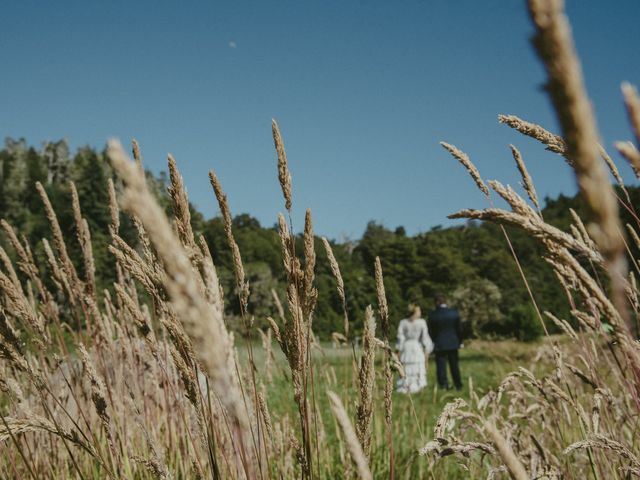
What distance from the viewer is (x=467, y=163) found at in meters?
1.71

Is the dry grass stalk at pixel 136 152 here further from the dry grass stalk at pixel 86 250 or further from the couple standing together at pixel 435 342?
the couple standing together at pixel 435 342

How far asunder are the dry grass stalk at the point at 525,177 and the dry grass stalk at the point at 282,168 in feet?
3.27

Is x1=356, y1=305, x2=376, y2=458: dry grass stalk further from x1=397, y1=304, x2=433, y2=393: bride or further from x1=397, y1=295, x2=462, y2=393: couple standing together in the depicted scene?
x1=397, y1=304, x2=433, y2=393: bride

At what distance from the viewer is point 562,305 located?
1447 inches

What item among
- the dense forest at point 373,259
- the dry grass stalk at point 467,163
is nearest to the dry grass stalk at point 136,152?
the dry grass stalk at point 467,163

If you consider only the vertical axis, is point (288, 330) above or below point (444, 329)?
above

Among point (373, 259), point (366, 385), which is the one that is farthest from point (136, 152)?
point (373, 259)

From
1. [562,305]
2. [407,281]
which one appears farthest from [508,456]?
[407,281]

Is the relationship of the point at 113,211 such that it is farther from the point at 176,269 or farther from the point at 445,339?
the point at 445,339

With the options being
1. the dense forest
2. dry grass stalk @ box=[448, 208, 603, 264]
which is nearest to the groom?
dry grass stalk @ box=[448, 208, 603, 264]

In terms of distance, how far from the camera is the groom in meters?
11.5

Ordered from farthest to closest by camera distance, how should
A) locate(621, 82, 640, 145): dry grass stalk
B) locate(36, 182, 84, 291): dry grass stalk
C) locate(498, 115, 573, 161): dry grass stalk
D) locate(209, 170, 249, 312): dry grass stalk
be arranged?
locate(36, 182, 84, 291): dry grass stalk, locate(209, 170, 249, 312): dry grass stalk, locate(498, 115, 573, 161): dry grass stalk, locate(621, 82, 640, 145): dry grass stalk

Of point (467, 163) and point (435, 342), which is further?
point (435, 342)

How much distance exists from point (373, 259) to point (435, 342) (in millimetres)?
29654
